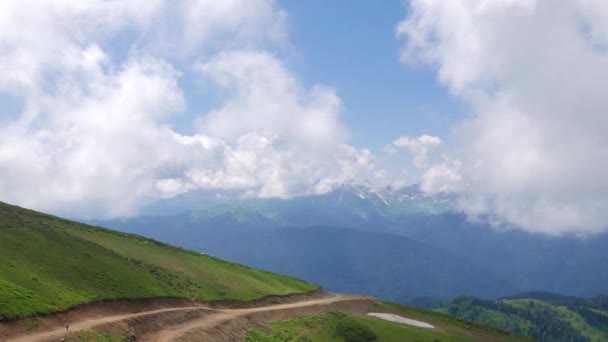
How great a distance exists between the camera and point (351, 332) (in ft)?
229

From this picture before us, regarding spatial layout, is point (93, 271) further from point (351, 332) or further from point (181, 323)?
point (351, 332)

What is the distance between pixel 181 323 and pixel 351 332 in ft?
82.4

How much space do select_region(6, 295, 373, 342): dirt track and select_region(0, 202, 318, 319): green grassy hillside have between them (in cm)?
356

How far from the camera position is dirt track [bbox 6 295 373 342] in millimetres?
47844

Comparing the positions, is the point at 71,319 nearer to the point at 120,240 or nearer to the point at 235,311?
the point at 235,311

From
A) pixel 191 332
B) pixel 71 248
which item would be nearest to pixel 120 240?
pixel 71 248

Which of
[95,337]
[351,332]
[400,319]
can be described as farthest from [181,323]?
[400,319]

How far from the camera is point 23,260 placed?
192ft

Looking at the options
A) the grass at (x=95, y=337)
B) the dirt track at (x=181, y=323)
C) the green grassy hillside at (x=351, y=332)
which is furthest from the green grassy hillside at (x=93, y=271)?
the green grassy hillside at (x=351, y=332)

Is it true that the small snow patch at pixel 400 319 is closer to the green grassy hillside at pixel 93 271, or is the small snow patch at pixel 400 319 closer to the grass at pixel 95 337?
the green grassy hillside at pixel 93 271

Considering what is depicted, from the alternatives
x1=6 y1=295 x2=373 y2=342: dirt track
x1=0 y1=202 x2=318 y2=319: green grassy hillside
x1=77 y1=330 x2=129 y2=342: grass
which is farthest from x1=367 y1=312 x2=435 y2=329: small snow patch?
x1=77 y1=330 x2=129 y2=342: grass

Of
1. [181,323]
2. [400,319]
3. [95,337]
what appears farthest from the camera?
[400,319]

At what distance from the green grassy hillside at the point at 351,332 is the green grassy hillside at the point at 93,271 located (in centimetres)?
1461

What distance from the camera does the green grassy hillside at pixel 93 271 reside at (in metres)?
50.7
